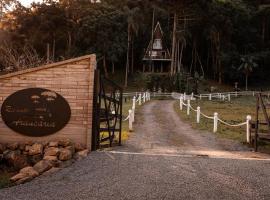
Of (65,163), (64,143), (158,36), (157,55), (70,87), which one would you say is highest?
(158,36)

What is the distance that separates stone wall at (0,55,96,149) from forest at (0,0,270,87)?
44.2m

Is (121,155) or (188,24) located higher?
(188,24)

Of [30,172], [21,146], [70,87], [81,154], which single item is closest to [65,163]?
[81,154]

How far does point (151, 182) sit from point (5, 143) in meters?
5.88

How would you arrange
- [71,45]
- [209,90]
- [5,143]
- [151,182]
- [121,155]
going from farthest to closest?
1. [71,45]
2. [209,90]
3. [5,143]
4. [121,155]
5. [151,182]

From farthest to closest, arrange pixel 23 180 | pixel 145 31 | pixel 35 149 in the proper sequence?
pixel 145 31 < pixel 35 149 < pixel 23 180

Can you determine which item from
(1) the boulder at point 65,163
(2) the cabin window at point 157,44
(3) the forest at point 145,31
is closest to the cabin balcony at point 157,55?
(2) the cabin window at point 157,44

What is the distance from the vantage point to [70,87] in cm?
1248

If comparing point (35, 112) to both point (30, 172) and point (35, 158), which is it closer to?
point (35, 158)

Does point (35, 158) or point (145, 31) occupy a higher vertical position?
point (145, 31)

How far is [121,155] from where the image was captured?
37.7ft

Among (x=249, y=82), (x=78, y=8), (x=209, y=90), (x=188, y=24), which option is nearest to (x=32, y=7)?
(x=78, y=8)

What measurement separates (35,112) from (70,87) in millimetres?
1369

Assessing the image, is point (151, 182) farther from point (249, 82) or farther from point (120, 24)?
point (249, 82)
